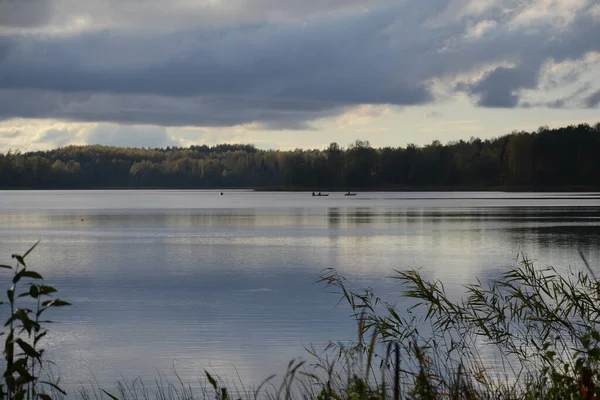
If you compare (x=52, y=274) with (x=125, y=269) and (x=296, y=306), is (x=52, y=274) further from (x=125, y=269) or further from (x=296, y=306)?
(x=296, y=306)

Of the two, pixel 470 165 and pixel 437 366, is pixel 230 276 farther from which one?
pixel 470 165

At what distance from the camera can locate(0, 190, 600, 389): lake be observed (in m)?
13.1

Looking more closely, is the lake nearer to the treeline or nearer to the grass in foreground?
the grass in foreground

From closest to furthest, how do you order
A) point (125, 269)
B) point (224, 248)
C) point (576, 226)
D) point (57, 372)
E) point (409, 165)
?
point (57, 372)
point (125, 269)
point (224, 248)
point (576, 226)
point (409, 165)

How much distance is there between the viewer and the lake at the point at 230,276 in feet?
43.0

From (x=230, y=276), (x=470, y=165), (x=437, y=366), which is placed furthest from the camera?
(x=470, y=165)

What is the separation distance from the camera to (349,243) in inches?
1446

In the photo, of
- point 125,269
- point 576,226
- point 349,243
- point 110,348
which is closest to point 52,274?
point 125,269

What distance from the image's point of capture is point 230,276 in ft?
80.3

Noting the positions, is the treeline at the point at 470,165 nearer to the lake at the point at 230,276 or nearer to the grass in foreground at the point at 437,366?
the lake at the point at 230,276

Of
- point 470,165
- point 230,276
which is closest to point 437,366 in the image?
point 230,276

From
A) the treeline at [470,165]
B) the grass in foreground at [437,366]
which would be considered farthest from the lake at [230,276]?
the treeline at [470,165]

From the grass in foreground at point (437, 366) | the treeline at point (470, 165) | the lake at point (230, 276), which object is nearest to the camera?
the grass in foreground at point (437, 366)

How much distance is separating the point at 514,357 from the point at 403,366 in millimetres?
2010
